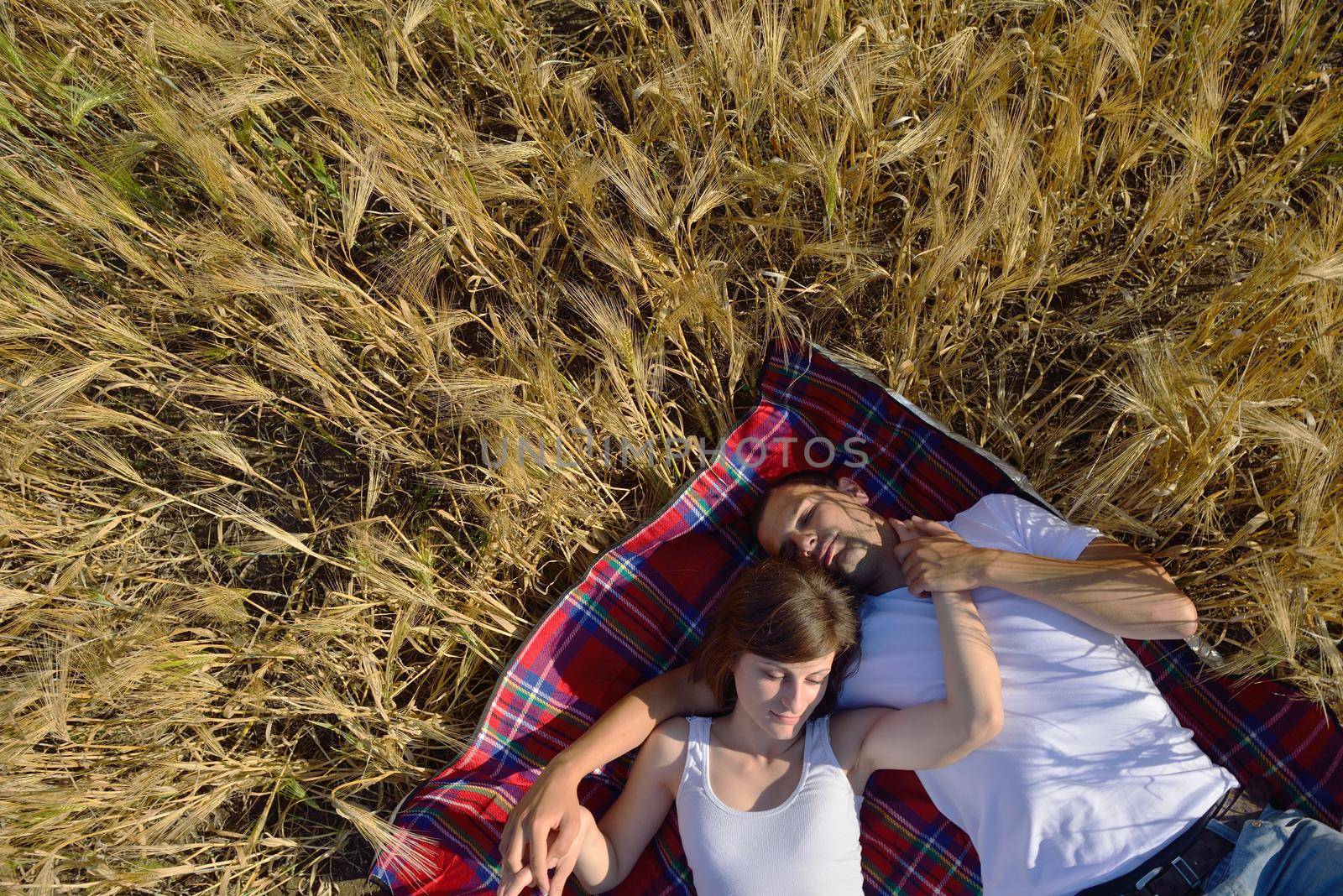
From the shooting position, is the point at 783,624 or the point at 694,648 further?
the point at 694,648

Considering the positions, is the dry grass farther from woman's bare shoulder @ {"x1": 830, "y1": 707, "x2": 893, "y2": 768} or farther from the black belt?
woman's bare shoulder @ {"x1": 830, "y1": 707, "x2": 893, "y2": 768}

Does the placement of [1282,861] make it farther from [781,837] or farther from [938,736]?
[781,837]

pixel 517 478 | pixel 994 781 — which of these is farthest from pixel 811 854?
pixel 517 478

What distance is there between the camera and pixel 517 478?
2.21 m

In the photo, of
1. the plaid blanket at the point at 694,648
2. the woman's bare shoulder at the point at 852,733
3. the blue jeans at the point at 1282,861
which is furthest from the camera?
the plaid blanket at the point at 694,648

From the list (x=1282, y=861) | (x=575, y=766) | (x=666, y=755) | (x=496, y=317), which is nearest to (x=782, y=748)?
(x=666, y=755)

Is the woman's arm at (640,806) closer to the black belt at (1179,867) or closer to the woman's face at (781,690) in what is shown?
the woman's face at (781,690)

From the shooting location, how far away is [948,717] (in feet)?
6.68

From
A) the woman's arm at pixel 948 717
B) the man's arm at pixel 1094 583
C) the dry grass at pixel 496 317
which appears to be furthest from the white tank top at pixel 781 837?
the dry grass at pixel 496 317

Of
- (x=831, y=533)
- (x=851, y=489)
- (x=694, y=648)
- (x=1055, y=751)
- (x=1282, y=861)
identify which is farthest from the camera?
(x=694, y=648)

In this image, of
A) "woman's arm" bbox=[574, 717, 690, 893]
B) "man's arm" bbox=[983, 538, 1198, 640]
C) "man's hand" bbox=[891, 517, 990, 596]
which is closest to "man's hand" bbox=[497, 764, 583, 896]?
"woman's arm" bbox=[574, 717, 690, 893]

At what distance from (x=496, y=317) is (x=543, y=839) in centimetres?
133

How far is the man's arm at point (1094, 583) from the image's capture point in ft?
6.61

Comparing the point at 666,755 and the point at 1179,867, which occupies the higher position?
the point at 666,755
